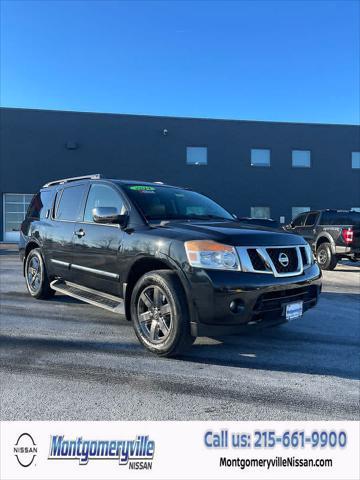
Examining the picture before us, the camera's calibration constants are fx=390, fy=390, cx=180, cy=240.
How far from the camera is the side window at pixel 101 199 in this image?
4.59 meters

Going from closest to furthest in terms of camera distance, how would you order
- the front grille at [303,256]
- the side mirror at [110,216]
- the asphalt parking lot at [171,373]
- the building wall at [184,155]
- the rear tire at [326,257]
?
the asphalt parking lot at [171,373], the front grille at [303,256], the side mirror at [110,216], the rear tire at [326,257], the building wall at [184,155]

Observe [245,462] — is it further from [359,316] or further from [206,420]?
[359,316]

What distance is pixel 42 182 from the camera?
24.2 meters

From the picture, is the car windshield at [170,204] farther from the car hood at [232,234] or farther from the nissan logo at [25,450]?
the nissan logo at [25,450]

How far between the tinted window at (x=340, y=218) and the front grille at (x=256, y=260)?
851 centimetres

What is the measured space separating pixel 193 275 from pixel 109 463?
169 cm

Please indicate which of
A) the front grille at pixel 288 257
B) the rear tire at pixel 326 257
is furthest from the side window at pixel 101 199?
the rear tire at pixel 326 257

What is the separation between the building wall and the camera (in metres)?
24.0

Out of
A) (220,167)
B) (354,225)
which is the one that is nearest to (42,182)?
(220,167)

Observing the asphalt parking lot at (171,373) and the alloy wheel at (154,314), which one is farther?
the alloy wheel at (154,314)

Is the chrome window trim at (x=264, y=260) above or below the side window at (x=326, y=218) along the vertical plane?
below

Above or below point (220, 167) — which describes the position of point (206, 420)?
A: below

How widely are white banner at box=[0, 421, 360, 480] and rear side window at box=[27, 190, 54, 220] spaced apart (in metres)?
4.43

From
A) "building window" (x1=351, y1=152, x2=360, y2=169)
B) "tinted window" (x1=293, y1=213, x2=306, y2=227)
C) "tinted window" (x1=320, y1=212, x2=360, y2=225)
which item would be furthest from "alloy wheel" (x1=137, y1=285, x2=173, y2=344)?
"building window" (x1=351, y1=152, x2=360, y2=169)
